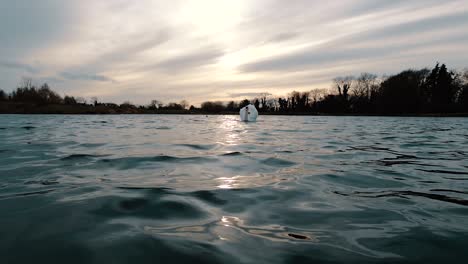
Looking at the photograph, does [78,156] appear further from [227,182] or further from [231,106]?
[231,106]

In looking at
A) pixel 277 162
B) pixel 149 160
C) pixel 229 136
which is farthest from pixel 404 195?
pixel 229 136

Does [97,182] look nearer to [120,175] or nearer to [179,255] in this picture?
[120,175]

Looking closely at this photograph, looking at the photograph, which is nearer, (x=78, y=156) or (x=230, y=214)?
(x=230, y=214)

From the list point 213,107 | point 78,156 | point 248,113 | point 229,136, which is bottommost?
point 229,136

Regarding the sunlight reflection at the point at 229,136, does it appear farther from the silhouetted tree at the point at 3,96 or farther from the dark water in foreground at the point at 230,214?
the silhouetted tree at the point at 3,96

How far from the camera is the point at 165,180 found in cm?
462

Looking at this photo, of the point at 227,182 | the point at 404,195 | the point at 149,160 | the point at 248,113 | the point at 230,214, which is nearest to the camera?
the point at 230,214

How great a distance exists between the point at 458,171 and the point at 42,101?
10895 centimetres

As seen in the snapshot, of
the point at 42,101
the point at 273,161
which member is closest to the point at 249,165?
the point at 273,161

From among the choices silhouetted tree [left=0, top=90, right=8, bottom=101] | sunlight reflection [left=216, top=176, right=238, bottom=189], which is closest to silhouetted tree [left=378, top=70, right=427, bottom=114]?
sunlight reflection [left=216, top=176, right=238, bottom=189]

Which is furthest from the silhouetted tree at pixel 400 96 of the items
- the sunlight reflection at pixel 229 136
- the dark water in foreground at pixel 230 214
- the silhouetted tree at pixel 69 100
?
the silhouetted tree at pixel 69 100

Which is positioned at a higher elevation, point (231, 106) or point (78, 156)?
point (231, 106)

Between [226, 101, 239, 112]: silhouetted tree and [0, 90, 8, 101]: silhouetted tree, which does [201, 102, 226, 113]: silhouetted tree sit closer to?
[226, 101, 239, 112]: silhouetted tree

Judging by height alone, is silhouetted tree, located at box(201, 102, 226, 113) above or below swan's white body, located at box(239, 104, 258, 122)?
above
